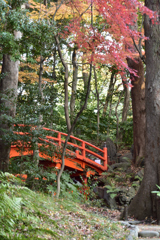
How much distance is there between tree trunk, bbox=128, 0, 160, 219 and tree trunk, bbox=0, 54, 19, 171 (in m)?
3.68

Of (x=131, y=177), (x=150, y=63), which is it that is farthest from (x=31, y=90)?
(x=131, y=177)

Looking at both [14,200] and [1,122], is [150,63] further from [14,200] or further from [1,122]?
[14,200]

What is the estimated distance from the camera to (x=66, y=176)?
8258mm

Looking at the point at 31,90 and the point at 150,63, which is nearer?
the point at 31,90

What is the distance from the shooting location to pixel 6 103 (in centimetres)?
728

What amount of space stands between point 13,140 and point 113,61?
17.0 ft

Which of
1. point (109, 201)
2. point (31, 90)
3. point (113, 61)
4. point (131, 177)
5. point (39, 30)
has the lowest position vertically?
point (109, 201)

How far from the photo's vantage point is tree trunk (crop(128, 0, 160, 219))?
6574 millimetres

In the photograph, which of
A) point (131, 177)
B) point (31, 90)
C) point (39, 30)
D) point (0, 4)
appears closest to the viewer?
point (0, 4)

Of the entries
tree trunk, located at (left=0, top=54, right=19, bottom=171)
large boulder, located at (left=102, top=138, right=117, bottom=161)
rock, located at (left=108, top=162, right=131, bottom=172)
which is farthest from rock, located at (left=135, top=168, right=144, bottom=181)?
tree trunk, located at (left=0, top=54, right=19, bottom=171)

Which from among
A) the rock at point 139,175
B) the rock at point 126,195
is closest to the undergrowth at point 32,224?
the rock at point 126,195

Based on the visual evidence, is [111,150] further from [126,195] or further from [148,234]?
[148,234]

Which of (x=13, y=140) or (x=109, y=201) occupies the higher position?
(x=13, y=140)

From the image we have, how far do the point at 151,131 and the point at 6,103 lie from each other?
419cm
